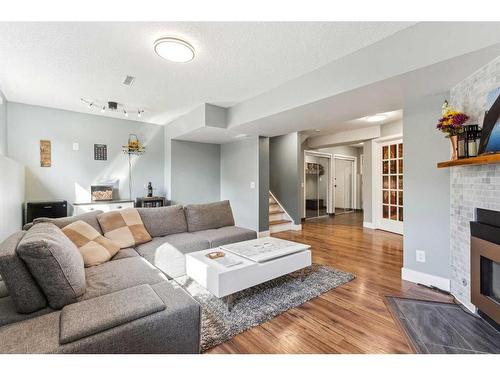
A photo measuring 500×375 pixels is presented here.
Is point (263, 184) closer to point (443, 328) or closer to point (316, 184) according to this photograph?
point (316, 184)

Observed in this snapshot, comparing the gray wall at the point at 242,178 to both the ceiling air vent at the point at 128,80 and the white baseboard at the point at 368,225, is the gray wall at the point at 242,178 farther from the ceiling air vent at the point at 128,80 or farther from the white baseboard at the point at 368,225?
the white baseboard at the point at 368,225

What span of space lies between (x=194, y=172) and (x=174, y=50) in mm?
3368

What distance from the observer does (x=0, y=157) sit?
242cm

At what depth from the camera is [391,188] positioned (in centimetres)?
518

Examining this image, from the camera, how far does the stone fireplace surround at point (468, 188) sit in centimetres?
185

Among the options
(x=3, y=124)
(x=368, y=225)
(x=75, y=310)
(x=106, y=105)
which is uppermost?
(x=106, y=105)

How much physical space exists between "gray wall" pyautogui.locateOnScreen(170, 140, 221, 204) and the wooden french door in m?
3.89

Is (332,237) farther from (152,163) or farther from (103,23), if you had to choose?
(103,23)

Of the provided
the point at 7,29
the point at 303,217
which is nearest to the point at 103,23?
the point at 7,29

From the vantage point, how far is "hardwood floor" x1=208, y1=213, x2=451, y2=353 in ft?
5.24

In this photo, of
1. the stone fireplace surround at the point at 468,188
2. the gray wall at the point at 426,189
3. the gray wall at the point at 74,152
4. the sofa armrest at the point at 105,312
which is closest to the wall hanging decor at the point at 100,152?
the gray wall at the point at 74,152

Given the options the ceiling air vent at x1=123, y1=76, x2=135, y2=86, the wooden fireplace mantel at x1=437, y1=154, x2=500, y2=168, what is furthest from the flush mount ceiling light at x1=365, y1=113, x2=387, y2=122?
the ceiling air vent at x1=123, y1=76, x2=135, y2=86

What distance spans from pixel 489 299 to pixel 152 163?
17.7 feet

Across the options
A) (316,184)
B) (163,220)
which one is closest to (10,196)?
(163,220)
